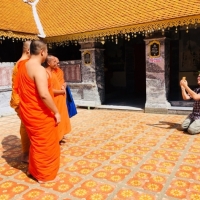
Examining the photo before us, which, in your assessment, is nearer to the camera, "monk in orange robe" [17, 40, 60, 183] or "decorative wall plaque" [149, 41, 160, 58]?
"monk in orange robe" [17, 40, 60, 183]

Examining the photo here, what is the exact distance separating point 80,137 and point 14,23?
590 cm

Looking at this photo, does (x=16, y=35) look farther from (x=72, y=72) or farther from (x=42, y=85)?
(x=42, y=85)

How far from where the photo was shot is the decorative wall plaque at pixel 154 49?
7.66 meters

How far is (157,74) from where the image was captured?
783 cm

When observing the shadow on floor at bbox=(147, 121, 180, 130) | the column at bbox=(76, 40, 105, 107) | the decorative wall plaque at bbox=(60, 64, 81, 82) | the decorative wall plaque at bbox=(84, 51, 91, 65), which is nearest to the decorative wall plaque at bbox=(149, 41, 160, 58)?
the column at bbox=(76, 40, 105, 107)

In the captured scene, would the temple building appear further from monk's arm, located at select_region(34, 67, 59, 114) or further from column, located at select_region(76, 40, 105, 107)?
monk's arm, located at select_region(34, 67, 59, 114)

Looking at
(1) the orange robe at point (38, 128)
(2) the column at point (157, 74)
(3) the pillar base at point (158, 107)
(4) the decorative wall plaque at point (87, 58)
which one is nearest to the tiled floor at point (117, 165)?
(1) the orange robe at point (38, 128)

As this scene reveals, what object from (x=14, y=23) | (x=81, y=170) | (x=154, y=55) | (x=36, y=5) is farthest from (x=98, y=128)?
(x=36, y=5)

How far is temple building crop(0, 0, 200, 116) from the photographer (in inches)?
300

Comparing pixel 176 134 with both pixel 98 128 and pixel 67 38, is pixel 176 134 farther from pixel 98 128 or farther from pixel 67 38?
pixel 67 38

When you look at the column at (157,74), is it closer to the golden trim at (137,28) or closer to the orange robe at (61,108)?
the golden trim at (137,28)

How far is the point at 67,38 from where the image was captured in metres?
9.04

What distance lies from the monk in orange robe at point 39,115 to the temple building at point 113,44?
193 inches

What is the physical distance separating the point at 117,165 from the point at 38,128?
1481 mm
